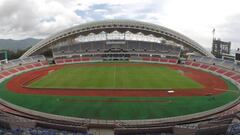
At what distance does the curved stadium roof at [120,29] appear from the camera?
81.4 m

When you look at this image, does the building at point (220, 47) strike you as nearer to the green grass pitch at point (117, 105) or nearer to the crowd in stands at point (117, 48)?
the crowd in stands at point (117, 48)

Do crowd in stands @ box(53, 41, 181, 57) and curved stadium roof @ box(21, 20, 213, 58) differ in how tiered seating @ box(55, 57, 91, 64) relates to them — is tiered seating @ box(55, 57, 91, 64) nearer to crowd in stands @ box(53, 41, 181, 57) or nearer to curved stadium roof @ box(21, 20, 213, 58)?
crowd in stands @ box(53, 41, 181, 57)

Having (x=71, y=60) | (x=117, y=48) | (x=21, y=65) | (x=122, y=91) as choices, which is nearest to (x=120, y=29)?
(x=117, y=48)

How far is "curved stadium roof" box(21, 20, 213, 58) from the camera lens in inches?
3204

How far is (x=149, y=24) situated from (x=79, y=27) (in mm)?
24347

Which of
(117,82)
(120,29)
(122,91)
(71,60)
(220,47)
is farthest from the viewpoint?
(220,47)

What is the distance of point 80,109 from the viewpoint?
32812 millimetres

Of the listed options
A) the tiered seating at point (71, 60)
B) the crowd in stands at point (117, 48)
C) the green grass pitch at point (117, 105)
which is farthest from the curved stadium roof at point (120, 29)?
the green grass pitch at point (117, 105)

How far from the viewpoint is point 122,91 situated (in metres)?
42.4

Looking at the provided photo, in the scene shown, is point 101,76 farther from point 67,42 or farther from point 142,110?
point 67,42

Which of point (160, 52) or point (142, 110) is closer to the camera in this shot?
point (142, 110)

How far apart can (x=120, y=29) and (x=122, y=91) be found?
45.6m

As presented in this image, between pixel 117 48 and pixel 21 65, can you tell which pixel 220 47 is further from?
pixel 21 65

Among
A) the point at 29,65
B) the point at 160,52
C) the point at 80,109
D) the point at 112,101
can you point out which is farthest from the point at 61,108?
the point at 160,52
